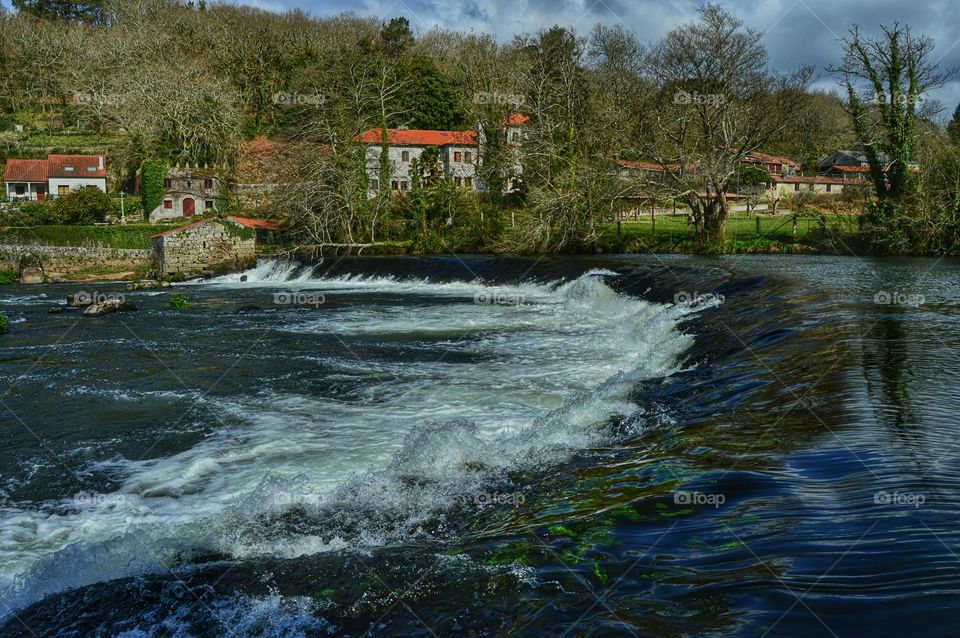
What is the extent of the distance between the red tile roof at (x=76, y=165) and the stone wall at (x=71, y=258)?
793 inches

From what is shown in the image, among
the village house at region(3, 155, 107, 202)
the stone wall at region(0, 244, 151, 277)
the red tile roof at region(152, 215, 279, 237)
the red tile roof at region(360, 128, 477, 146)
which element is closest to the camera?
the red tile roof at region(152, 215, 279, 237)

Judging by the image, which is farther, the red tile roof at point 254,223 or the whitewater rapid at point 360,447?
the red tile roof at point 254,223

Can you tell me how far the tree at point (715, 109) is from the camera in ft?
109

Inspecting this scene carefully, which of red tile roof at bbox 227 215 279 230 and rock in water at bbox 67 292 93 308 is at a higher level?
red tile roof at bbox 227 215 279 230

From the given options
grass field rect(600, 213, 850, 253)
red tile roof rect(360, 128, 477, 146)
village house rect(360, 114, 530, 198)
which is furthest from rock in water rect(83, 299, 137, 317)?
Result: red tile roof rect(360, 128, 477, 146)

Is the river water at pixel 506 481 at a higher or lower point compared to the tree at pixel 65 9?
lower

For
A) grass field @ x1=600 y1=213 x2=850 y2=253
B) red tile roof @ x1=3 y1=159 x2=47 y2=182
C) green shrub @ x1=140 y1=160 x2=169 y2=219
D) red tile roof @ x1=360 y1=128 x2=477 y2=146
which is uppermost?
red tile roof @ x1=360 y1=128 x2=477 y2=146

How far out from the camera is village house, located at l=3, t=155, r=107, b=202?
63.6 m

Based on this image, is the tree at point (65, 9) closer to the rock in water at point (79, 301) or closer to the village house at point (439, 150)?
the village house at point (439, 150)

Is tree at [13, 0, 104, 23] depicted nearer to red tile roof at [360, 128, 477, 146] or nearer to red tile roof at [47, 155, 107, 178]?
red tile roof at [47, 155, 107, 178]

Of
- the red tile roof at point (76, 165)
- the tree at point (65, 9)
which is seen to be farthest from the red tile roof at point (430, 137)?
the tree at point (65, 9)

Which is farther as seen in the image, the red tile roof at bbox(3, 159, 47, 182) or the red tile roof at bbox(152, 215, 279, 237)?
the red tile roof at bbox(3, 159, 47, 182)

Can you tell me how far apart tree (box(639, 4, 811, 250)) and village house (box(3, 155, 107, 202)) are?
51399 millimetres

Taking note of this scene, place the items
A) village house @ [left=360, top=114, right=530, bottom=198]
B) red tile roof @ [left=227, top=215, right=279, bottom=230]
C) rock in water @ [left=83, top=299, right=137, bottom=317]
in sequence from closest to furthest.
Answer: rock in water @ [left=83, top=299, right=137, bottom=317] → red tile roof @ [left=227, top=215, right=279, bottom=230] → village house @ [left=360, top=114, right=530, bottom=198]
